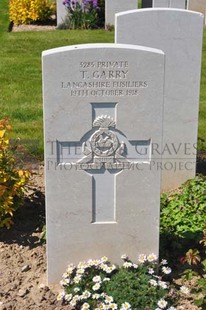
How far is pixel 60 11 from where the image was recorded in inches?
574

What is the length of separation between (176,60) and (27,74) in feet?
16.9

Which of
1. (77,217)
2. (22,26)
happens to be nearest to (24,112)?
(77,217)

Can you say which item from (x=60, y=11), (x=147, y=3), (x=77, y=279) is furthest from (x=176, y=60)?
(x=147, y=3)

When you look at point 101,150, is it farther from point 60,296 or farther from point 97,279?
point 60,296

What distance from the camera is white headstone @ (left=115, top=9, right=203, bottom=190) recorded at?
5160 mm

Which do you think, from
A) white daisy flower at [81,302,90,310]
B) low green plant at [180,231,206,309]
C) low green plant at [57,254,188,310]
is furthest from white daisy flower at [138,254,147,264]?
white daisy flower at [81,302,90,310]

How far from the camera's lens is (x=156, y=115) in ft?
12.4

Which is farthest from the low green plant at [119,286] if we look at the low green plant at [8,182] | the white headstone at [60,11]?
the white headstone at [60,11]

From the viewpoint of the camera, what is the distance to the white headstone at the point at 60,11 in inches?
567

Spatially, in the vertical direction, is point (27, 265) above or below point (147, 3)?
below

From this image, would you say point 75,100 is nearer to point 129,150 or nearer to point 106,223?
point 129,150

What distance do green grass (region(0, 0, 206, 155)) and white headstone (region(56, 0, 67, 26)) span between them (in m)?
0.60

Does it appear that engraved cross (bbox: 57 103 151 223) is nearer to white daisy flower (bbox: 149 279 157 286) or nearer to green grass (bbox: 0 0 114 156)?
white daisy flower (bbox: 149 279 157 286)

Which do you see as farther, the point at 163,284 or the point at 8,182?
the point at 8,182
